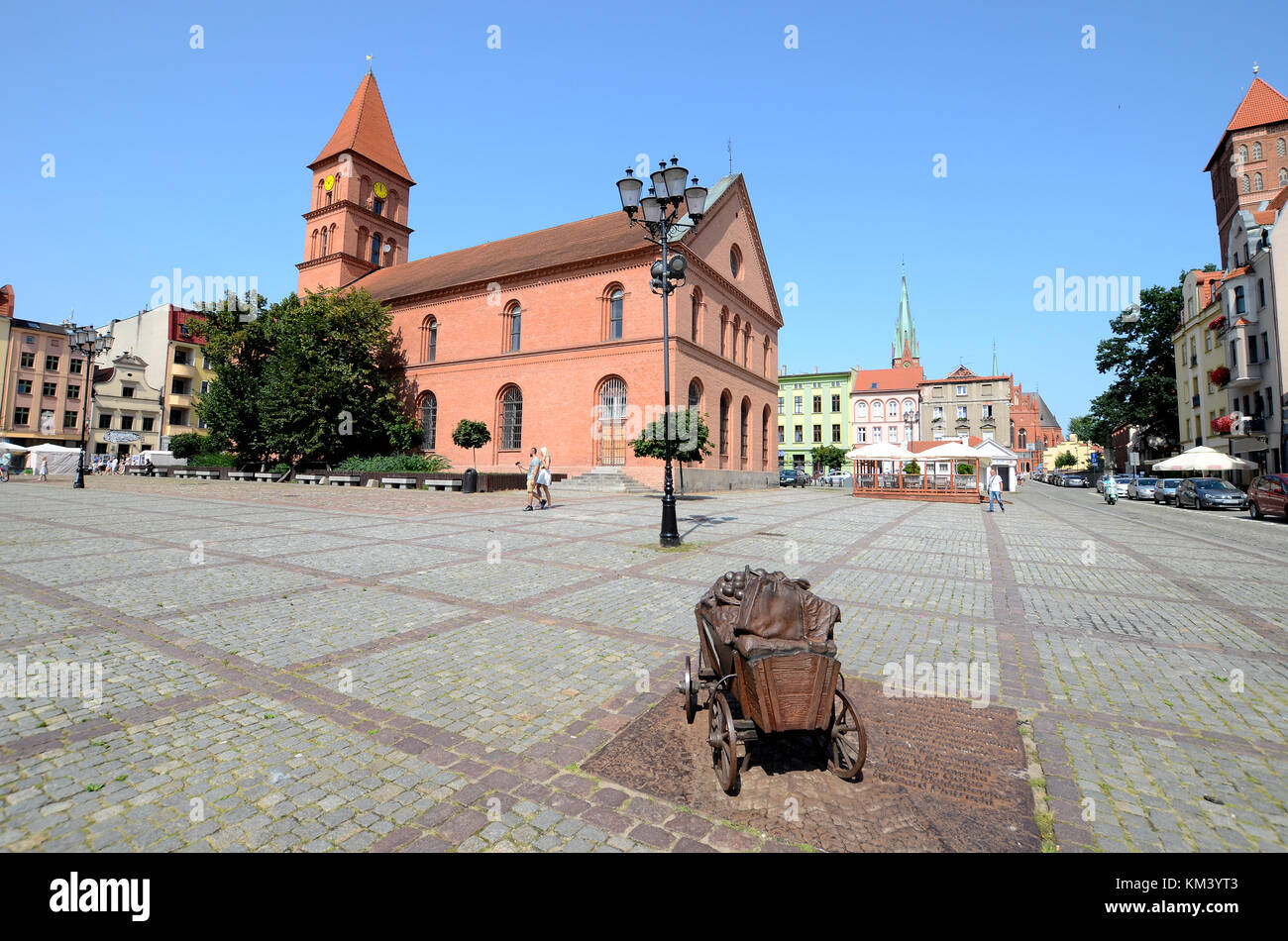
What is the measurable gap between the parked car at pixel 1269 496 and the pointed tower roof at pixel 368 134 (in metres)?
54.5

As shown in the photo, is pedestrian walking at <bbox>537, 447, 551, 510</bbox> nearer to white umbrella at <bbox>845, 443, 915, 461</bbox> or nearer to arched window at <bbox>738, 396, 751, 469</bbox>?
white umbrella at <bbox>845, 443, 915, 461</bbox>

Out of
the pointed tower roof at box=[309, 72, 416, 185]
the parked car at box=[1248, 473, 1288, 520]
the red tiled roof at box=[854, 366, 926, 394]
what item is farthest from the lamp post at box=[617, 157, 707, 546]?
the red tiled roof at box=[854, 366, 926, 394]

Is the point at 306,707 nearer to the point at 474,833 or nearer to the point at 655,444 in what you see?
the point at 474,833

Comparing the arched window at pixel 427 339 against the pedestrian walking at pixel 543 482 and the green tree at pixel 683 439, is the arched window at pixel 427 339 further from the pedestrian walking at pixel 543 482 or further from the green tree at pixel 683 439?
the pedestrian walking at pixel 543 482

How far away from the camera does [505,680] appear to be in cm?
412

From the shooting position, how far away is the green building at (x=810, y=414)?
7031cm

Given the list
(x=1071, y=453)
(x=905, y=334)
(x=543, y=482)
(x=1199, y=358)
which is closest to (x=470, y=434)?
(x=543, y=482)

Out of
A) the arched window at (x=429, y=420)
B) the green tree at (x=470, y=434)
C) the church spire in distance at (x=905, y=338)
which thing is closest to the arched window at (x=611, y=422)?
the green tree at (x=470, y=434)

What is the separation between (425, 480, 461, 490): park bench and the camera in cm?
2322

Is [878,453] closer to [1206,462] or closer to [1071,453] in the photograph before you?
[1206,462]

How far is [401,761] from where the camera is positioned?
118 inches

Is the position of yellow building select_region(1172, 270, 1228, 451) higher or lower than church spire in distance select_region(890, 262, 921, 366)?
lower

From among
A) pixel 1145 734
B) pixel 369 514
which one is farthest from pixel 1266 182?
pixel 369 514

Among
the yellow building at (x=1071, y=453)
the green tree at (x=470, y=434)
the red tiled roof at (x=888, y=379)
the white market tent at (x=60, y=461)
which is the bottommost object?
the white market tent at (x=60, y=461)
